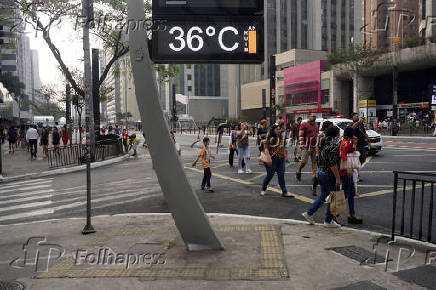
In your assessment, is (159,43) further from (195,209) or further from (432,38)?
(432,38)

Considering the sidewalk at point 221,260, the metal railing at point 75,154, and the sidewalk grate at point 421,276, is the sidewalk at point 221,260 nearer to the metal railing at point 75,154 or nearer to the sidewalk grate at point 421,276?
the sidewalk grate at point 421,276

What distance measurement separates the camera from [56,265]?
5.38m

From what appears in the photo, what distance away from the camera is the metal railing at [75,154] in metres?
18.4

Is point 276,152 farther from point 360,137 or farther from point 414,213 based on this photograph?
point 414,213

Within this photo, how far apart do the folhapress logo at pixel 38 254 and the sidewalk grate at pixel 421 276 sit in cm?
460

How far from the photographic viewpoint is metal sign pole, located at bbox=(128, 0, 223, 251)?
564 cm

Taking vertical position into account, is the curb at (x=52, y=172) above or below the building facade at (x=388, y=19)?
below

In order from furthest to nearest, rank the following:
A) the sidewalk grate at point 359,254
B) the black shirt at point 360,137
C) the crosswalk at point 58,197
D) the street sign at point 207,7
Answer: the black shirt at point 360,137
the crosswalk at point 58,197
the street sign at point 207,7
the sidewalk grate at point 359,254

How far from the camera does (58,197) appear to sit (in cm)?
1085

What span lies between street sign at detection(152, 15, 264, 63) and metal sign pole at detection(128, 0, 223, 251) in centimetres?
28

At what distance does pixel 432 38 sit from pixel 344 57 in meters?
9.36

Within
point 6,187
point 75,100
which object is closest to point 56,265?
point 6,187
